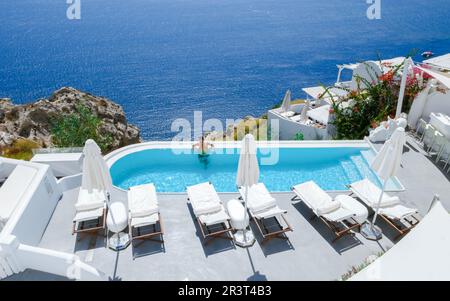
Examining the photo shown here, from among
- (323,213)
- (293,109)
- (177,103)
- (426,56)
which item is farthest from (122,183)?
(426,56)

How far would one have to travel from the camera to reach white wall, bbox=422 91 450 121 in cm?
1298

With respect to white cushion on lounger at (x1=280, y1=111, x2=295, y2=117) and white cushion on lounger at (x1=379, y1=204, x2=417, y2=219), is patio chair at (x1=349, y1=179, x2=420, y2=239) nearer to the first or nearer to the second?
white cushion on lounger at (x1=379, y1=204, x2=417, y2=219)

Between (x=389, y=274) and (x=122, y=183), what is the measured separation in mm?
8643

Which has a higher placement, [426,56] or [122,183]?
[426,56]

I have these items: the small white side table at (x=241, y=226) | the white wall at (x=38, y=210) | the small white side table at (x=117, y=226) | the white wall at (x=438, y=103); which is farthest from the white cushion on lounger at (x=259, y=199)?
the white wall at (x=438, y=103)

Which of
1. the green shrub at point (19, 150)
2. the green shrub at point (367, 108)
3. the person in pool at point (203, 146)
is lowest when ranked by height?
the green shrub at point (19, 150)

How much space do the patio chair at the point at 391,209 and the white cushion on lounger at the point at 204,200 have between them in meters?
3.97

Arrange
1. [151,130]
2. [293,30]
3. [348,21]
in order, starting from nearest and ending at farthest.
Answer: [151,130], [293,30], [348,21]

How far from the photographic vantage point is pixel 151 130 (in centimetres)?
4706

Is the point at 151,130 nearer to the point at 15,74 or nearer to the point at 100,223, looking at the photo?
the point at 15,74

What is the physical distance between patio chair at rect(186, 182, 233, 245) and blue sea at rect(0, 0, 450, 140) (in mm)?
37170

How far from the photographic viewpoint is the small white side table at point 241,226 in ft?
27.2

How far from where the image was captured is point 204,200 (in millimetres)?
8922

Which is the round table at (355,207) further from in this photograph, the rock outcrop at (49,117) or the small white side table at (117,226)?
the rock outcrop at (49,117)
